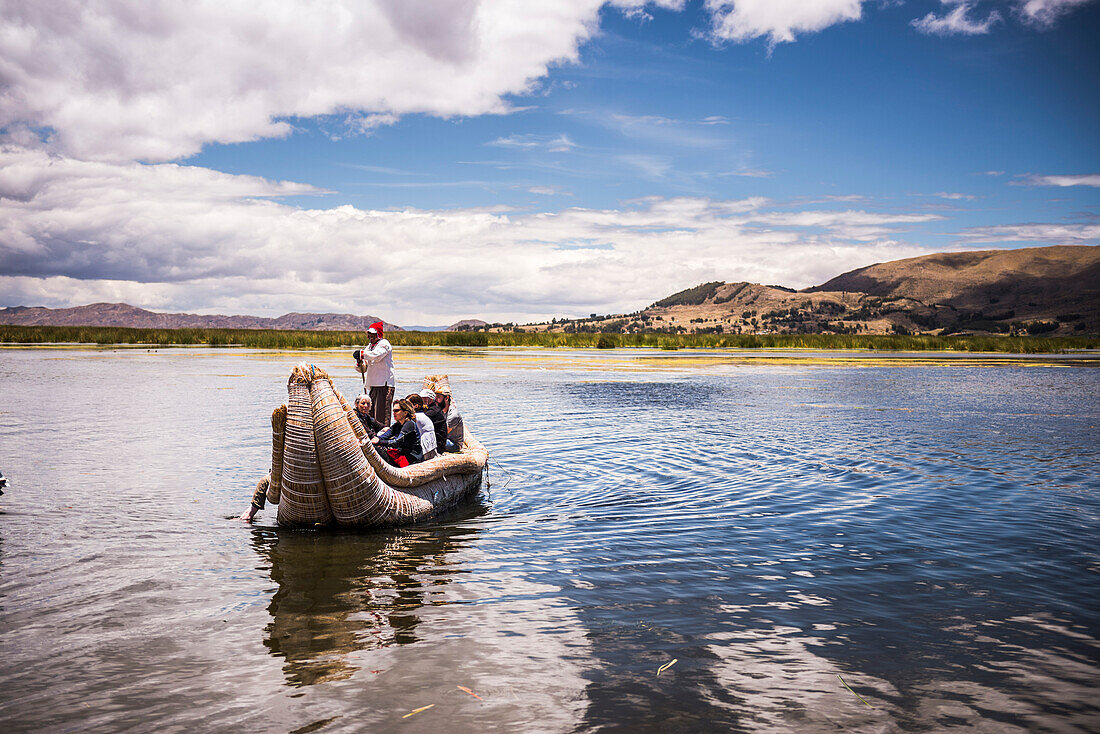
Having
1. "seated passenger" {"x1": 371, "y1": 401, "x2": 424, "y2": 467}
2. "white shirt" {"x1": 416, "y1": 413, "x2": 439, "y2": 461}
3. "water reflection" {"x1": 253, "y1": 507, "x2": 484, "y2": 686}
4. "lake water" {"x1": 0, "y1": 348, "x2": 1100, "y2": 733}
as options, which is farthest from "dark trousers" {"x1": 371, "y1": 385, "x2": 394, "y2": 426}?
"water reflection" {"x1": 253, "y1": 507, "x2": 484, "y2": 686}

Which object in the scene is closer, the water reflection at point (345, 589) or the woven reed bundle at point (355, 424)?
the water reflection at point (345, 589)

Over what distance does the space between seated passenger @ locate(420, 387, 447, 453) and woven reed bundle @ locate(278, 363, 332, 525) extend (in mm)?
2988

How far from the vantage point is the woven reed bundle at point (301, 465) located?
32.7ft

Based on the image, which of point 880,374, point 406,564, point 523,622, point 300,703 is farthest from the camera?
point 880,374

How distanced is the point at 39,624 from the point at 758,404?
26.5m

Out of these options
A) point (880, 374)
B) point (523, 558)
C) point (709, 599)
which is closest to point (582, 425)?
point (523, 558)

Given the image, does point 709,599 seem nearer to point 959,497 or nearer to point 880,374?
point 959,497

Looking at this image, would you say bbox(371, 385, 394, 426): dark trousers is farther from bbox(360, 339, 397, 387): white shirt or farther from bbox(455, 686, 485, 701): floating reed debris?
bbox(455, 686, 485, 701): floating reed debris

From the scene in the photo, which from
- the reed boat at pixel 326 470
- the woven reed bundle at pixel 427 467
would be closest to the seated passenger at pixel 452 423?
the woven reed bundle at pixel 427 467

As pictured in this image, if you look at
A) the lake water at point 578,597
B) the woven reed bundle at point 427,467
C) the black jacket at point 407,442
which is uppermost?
the black jacket at point 407,442

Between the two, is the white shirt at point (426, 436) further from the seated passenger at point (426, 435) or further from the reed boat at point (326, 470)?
the reed boat at point (326, 470)

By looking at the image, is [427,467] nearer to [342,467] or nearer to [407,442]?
[407,442]

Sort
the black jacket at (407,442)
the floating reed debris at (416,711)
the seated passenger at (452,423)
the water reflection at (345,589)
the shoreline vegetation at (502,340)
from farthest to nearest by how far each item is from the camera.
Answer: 1. the shoreline vegetation at (502,340)
2. the seated passenger at (452,423)
3. the black jacket at (407,442)
4. the water reflection at (345,589)
5. the floating reed debris at (416,711)

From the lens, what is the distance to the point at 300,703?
546cm
